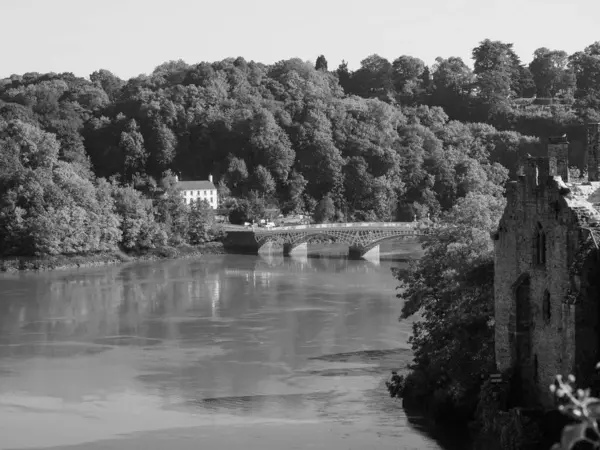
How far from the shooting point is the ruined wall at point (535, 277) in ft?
91.6

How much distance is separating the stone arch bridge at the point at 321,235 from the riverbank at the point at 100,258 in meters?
2.20

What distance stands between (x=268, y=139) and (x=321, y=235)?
80.2ft

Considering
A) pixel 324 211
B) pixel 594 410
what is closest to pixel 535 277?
pixel 594 410

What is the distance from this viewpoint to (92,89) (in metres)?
130

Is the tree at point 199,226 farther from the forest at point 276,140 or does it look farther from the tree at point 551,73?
the tree at point 551,73

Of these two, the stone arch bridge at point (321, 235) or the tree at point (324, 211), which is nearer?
the stone arch bridge at point (321, 235)

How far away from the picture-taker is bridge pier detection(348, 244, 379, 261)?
85.6 metres

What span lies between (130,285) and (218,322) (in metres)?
16.7

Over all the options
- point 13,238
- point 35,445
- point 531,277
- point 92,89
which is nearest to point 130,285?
point 13,238

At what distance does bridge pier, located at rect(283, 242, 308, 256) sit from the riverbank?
4976 mm

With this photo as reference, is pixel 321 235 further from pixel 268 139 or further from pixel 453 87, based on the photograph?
pixel 453 87

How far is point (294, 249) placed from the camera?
295 ft

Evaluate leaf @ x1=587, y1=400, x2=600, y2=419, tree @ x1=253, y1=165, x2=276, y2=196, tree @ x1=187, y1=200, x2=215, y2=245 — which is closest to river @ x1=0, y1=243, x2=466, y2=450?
tree @ x1=187, y1=200, x2=215, y2=245

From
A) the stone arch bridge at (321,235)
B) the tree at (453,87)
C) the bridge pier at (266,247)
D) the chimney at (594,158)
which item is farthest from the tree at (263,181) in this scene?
the chimney at (594,158)
